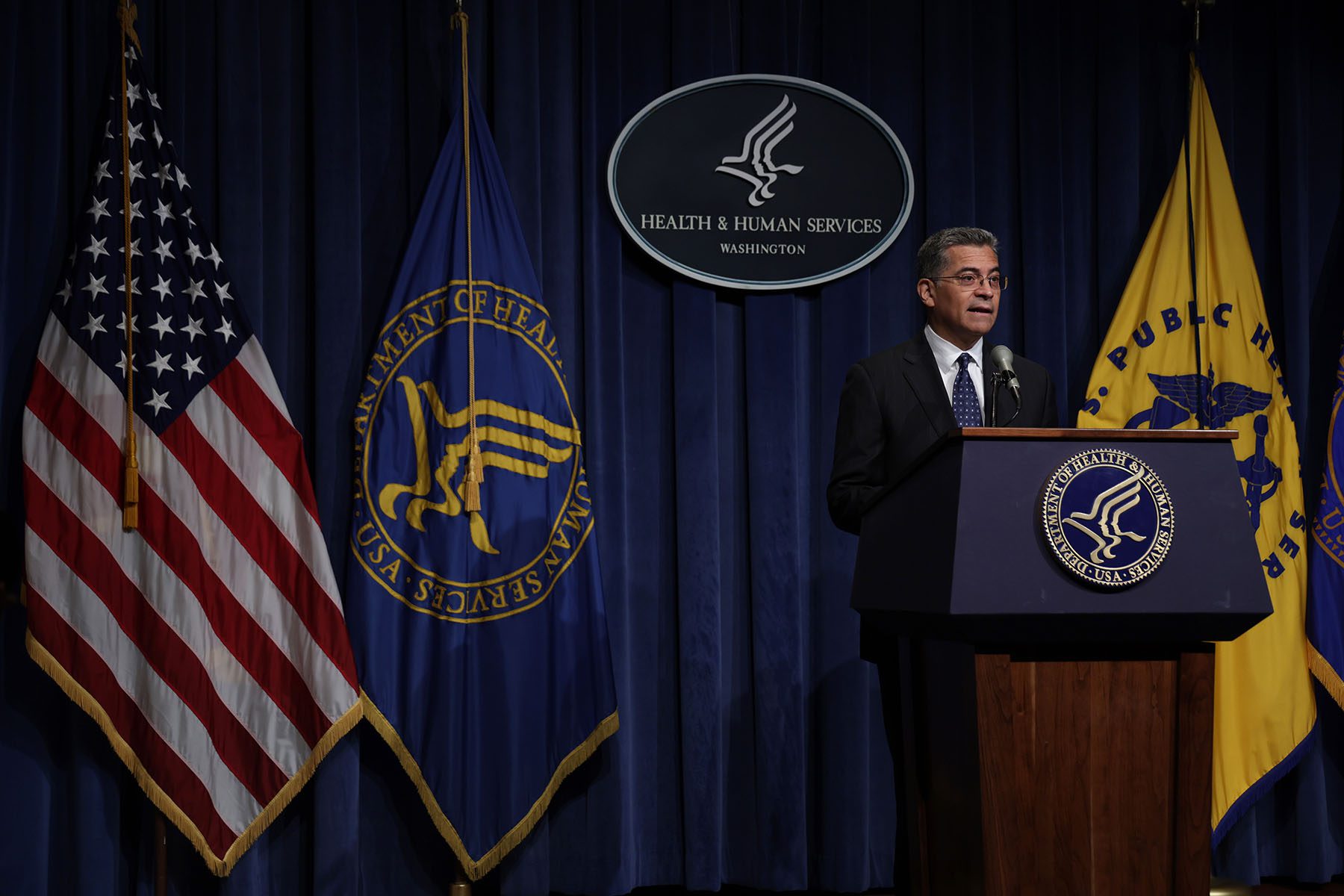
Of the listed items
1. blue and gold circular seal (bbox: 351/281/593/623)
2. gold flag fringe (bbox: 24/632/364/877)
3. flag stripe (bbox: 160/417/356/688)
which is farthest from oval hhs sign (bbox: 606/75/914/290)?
gold flag fringe (bbox: 24/632/364/877)

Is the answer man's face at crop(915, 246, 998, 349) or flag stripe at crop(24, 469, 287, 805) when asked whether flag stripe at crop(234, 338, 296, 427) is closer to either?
flag stripe at crop(24, 469, 287, 805)

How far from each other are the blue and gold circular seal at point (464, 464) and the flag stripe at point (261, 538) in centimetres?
17

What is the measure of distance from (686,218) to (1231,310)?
5.74 ft

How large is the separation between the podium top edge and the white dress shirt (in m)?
0.83

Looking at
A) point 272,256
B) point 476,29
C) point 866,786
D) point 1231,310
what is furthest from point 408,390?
point 1231,310

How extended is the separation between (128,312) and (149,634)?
869 mm

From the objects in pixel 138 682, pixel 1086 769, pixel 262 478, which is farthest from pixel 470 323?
pixel 1086 769

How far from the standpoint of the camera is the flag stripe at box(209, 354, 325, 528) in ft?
10.7

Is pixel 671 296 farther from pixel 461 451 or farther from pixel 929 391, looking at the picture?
pixel 929 391

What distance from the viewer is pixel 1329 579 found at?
3.54 meters

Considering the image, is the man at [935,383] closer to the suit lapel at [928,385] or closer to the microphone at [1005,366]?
the suit lapel at [928,385]

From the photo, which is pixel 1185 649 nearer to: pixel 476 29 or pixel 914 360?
pixel 914 360

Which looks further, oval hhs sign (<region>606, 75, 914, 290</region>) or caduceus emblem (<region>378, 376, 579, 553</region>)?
oval hhs sign (<region>606, 75, 914, 290</region>)

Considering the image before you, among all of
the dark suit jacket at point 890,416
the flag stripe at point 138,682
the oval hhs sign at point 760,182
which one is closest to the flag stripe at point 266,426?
the flag stripe at point 138,682
